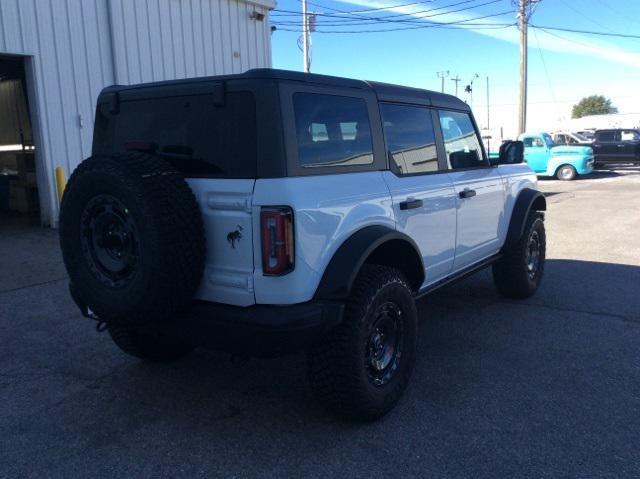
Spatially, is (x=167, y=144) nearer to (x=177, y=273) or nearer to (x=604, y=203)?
(x=177, y=273)

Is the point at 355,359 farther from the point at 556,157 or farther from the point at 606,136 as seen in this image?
the point at 606,136

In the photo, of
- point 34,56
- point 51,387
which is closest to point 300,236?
point 51,387

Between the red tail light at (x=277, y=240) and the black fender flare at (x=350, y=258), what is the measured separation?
25cm

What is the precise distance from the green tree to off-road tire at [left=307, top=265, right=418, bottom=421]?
105374mm

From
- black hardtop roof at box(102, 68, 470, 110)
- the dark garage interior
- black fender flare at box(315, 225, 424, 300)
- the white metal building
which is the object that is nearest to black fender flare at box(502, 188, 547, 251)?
black hardtop roof at box(102, 68, 470, 110)

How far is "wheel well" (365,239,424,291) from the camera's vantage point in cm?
347

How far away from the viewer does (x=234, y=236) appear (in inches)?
114

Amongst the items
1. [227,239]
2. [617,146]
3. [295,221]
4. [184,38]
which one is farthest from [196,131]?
[617,146]

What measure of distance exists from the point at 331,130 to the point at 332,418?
1691 millimetres

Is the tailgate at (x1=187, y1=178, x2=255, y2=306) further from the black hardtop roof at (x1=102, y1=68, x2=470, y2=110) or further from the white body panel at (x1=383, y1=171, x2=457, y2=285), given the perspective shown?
the white body panel at (x1=383, y1=171, x2=457, y2=285)

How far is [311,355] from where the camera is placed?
311cm

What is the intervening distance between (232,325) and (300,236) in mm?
562

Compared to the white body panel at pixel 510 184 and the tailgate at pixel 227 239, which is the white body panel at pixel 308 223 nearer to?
the tailgate at pixel 227 239

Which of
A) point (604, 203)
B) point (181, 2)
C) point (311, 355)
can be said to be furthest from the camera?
point (604, 203)
